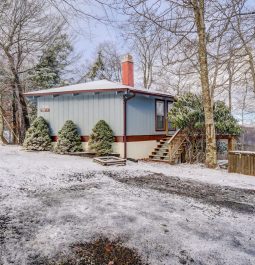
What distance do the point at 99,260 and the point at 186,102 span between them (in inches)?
448

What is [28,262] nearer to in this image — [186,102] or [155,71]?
[186,102]

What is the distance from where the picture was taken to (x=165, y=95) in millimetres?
16609

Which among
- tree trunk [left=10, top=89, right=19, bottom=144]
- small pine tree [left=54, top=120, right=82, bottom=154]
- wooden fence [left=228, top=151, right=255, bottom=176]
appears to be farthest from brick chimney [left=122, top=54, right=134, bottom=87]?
tree trunk [left=10, top=89, right=19, bottom=144]

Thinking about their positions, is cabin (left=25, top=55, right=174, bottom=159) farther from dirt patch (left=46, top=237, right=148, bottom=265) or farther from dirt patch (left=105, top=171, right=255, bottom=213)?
dirt patch (left=46, top=237, right=148, bottom=265)

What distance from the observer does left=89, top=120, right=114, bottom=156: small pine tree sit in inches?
560

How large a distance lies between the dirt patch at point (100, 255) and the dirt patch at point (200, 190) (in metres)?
3.28

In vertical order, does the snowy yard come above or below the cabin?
below

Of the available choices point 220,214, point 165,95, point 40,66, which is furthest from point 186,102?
point 40,66

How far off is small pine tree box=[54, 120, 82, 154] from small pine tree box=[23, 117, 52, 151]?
1.10m

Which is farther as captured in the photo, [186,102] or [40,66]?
[40,66]

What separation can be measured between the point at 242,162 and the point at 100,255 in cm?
864

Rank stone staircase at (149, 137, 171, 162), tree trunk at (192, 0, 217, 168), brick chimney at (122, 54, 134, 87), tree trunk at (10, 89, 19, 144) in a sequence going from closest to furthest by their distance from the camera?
tree trunk at (192, 0, 217, 168) < stone staircase at (149, 137, 171, 162) < brick chimney at (122, 54, 134, 87) < tree trunk at (10, 89, 19, 144)

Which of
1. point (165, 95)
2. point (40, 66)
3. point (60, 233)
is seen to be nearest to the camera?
point (60, 233)

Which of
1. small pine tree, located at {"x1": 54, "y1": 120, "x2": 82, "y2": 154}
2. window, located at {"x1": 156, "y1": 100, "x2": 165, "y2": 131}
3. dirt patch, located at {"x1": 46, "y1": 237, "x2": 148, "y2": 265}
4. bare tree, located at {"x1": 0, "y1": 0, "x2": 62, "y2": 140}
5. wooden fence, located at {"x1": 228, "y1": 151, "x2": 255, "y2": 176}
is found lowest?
dirt patch, located at {"x1": 46, "y1": 237, "x2": 148, "y2": 265}
